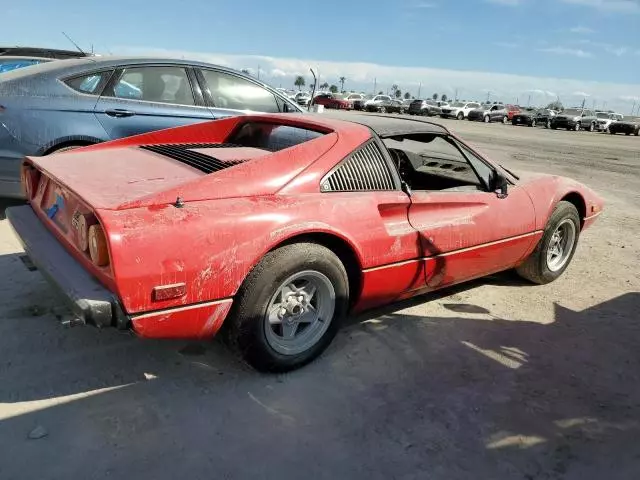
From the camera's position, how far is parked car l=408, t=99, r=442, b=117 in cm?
3991

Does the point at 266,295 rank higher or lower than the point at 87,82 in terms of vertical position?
lower

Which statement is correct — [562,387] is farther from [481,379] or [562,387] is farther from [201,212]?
[201,212]

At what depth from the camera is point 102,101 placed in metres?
4.82

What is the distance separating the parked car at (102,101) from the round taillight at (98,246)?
2.75m

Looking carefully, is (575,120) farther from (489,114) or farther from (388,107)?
(388,107)

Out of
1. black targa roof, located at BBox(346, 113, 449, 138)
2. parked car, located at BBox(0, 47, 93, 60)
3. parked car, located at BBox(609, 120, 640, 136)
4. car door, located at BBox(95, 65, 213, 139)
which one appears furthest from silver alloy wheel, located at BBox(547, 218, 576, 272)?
parked car, located at BBox(609, 120, 640, 136)

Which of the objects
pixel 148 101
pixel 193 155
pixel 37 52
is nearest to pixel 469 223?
pixel 193 155

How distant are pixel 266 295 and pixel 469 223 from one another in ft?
5.16

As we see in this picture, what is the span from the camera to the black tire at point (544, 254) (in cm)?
421

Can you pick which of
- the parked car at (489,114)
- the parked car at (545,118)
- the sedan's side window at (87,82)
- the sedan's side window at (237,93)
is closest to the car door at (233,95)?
the sedan's side window at (237,93)

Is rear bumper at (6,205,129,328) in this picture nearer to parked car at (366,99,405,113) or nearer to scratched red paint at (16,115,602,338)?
scratched red paint at (16,115,602,338)

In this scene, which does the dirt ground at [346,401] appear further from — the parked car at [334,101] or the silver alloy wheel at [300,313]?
the parked car at [334,101]

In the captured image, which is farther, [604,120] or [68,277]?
[604,120]

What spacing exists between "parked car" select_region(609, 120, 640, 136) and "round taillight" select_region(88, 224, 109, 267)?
37.6 meters
